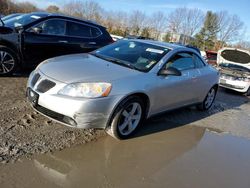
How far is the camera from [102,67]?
4.69 metres

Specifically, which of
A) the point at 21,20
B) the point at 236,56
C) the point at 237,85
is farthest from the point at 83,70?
the point at 236,56

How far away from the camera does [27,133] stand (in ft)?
13.9

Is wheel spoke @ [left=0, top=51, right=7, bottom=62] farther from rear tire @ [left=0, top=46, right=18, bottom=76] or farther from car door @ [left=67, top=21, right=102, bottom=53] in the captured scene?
car door @ [left=67, top=21, right=102, bottom=53]

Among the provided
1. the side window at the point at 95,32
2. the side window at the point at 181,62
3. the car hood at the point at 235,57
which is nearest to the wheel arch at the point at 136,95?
the side window at the point at 181,62

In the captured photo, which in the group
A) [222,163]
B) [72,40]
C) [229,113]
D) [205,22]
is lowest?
[205,22]

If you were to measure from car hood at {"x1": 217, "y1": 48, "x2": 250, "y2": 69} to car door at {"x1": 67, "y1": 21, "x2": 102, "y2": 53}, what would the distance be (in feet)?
21.4

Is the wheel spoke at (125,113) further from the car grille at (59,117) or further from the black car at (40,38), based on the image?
the black car at (40,38)

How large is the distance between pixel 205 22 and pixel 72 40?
54.8 m

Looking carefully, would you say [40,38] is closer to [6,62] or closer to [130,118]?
[6,62]

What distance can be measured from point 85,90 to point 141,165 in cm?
127

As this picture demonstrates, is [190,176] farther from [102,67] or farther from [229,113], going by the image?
[229,113]

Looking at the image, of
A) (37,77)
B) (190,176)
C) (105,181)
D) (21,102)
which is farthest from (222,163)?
(21,102)

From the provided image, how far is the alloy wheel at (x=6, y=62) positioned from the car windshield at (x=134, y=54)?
7.46ft

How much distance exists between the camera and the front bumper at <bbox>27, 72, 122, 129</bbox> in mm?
3953
